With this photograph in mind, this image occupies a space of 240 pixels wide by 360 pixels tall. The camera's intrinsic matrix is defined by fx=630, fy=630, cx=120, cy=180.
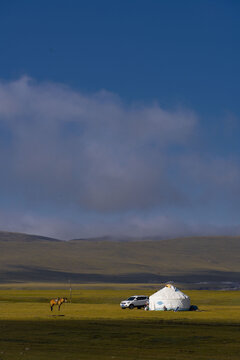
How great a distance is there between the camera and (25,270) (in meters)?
179

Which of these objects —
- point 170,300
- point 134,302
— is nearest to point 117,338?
point 170,300

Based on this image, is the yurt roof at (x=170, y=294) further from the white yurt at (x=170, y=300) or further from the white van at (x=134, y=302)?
the white van at (x=134, y=302)

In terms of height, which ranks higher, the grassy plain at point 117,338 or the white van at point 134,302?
the white van at point 134,302

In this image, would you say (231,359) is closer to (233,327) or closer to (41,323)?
(233,327)

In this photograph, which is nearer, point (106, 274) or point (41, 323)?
point (41, 323)

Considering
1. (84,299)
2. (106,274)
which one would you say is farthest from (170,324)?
(106,274)

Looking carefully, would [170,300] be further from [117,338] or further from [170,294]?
[117,338]

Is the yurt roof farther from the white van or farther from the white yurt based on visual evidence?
the white van

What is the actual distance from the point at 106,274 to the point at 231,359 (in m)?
153

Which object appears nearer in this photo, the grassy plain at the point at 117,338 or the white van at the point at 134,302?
the grassy plain at the point at 117,338

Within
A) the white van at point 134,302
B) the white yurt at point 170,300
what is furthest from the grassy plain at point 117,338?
the white van at point 134,302

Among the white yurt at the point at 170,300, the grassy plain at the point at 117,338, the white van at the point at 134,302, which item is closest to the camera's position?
the grassy plain at the point at 117,338

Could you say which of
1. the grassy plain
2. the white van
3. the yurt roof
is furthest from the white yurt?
the grassy plain

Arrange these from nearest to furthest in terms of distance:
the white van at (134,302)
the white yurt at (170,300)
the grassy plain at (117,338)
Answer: the grassy plain at (117,338) → the white yurt at (170,300) → the white van at (134,302)
